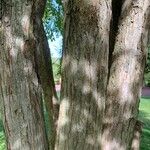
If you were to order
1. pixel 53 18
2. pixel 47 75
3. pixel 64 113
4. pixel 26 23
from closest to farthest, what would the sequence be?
pixel 26 23, pixel 64 113, pixel 47 75, pixel 53 18

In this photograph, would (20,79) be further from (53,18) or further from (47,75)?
(53,18)

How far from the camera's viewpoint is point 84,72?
3174 millimetres

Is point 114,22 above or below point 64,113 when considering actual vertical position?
above

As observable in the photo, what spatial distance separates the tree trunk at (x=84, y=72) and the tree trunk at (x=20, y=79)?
8.1 inches

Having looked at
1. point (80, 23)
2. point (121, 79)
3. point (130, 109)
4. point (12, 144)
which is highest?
point (80, 23)

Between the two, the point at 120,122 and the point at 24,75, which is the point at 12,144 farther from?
the point at 120,122

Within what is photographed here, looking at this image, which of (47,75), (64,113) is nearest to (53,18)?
(47,75)

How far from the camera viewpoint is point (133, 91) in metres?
3.38

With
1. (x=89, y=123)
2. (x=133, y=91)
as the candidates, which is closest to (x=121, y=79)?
(x=133, y=91)

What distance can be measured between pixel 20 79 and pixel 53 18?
12.1 m

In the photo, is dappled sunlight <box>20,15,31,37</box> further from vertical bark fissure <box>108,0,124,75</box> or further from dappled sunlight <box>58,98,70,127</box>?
vertical bark fissure <box>108,0,124,75</box>

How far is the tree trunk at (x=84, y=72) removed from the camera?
3156mm

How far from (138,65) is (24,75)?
834 millimetres

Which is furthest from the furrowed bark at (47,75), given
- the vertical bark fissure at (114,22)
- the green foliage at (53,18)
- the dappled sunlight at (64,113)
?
the green foliage at (53,18)
